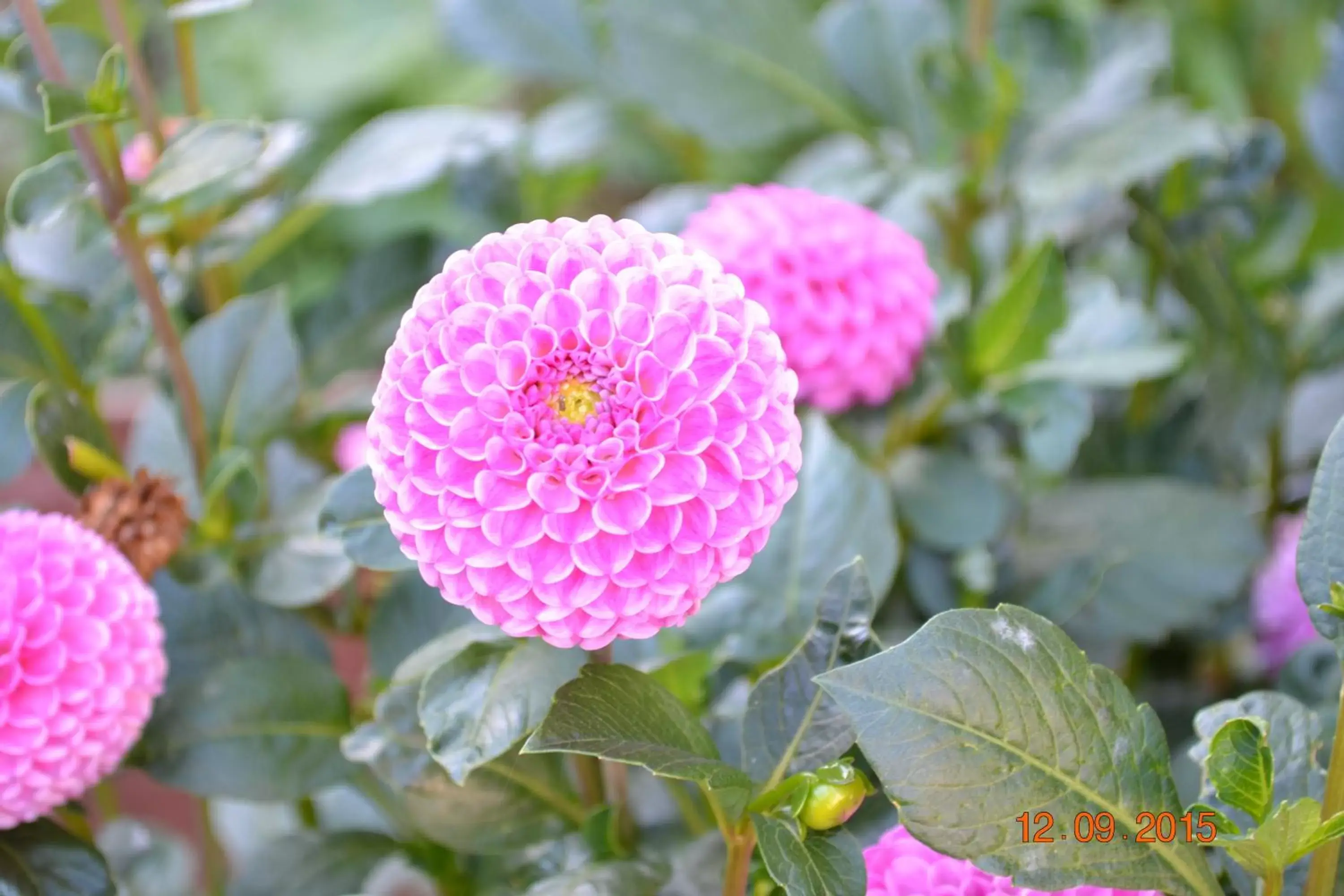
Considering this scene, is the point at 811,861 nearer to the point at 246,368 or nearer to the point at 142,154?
the point at 246,368

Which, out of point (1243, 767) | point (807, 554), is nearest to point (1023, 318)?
point (807, 554)

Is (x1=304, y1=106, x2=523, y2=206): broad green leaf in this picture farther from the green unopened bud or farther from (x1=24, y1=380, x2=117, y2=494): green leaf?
the green unopened bud

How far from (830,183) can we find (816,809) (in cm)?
47

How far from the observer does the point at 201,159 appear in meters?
0.49

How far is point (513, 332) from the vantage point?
350 mm

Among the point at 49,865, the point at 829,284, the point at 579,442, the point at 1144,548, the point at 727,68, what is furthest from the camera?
the point at 727,68

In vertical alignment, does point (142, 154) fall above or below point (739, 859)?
above

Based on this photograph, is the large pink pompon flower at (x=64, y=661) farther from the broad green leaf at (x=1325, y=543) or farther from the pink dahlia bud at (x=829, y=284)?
the broad green leaf at (x=1325, y=543)

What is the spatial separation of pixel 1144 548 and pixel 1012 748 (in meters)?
0.36

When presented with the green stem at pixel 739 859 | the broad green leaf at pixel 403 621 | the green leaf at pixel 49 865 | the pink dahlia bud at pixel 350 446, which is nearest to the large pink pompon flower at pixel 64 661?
the green leaf at pixel 49 865

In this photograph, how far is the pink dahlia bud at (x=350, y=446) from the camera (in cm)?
79

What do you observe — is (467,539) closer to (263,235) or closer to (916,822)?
(916,822)

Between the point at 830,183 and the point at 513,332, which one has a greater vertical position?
the point at 513,332

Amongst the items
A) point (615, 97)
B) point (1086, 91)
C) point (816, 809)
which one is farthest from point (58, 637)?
point (1086, 91)
